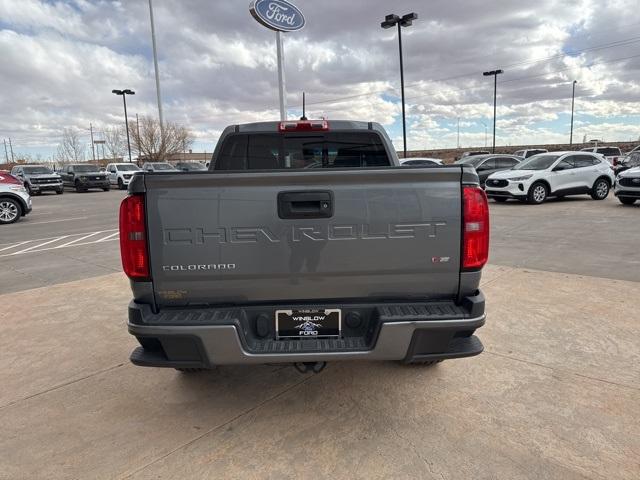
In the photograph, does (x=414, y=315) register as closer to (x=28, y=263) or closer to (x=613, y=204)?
(x=28, y=263)

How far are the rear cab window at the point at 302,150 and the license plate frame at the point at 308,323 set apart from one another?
62.8 inches

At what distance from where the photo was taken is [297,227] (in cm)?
250

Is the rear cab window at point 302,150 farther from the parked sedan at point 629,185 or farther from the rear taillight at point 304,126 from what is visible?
the parked sedan at point 629,185

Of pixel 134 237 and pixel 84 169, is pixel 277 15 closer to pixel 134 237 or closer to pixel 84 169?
pixel 134 237

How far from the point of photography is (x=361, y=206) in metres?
2.50

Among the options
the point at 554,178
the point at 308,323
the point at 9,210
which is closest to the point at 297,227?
the point at 308,323

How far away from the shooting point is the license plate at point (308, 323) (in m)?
2.63

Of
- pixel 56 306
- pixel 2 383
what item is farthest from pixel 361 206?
pixel 56 306

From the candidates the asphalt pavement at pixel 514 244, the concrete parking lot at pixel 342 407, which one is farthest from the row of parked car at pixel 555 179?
the concrete parking lot at pixel 342 407

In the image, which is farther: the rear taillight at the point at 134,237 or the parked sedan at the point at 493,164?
the parked sedan at the point at 493,164

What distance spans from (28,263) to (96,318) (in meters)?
4.00

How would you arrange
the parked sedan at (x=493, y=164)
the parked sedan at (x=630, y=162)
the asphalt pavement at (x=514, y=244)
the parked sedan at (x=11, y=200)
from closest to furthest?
the asphalt pavement at (x=514, y=244), the parked sedan at (x=11, y=200), the parked sedan at (x=630, y=162), the parked sedan at (x=493, y=164)

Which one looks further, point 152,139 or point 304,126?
point 152,139

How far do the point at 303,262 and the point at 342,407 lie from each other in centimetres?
122
